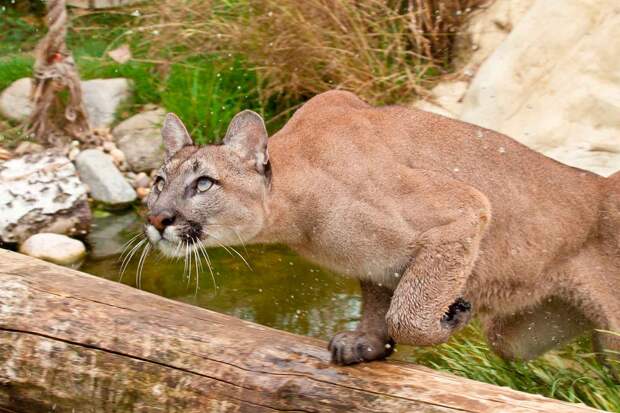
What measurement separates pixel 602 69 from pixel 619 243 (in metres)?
3.34

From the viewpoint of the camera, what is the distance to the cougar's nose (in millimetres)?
5391

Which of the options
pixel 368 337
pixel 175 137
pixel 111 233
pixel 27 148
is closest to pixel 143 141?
pixel 27 148

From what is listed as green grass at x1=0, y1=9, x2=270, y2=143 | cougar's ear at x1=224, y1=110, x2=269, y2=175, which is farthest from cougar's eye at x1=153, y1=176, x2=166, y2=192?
green grass at x1=0, y1=9, x2=270, y2=143

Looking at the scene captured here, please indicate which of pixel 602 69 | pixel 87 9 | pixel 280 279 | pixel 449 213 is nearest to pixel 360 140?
pixel 449 213

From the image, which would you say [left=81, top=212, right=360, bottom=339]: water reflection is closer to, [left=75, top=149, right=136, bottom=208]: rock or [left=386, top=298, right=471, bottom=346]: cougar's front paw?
[left=75, top=149, right=136, bottom=208]: rock

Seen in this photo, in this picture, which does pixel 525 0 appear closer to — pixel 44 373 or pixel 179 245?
pixel 179 245

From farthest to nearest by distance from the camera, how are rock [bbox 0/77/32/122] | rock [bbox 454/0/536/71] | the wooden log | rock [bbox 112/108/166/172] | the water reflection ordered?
rock [bbox 0/77/32/122]
rock [bbox 112/108/166/172]
rock [bbox 454/0/536/71]
the water reflection
the wooden log

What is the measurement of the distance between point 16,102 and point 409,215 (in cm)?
662

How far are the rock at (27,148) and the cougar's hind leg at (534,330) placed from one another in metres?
5.61

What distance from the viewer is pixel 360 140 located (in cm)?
556

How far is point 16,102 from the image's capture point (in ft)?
35.2

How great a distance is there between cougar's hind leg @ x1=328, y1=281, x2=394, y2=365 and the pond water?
2048 millimetres

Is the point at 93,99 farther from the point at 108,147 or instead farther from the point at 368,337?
the point at 368,337

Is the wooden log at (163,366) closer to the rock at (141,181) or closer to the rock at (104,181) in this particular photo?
the rock at (104,181)
